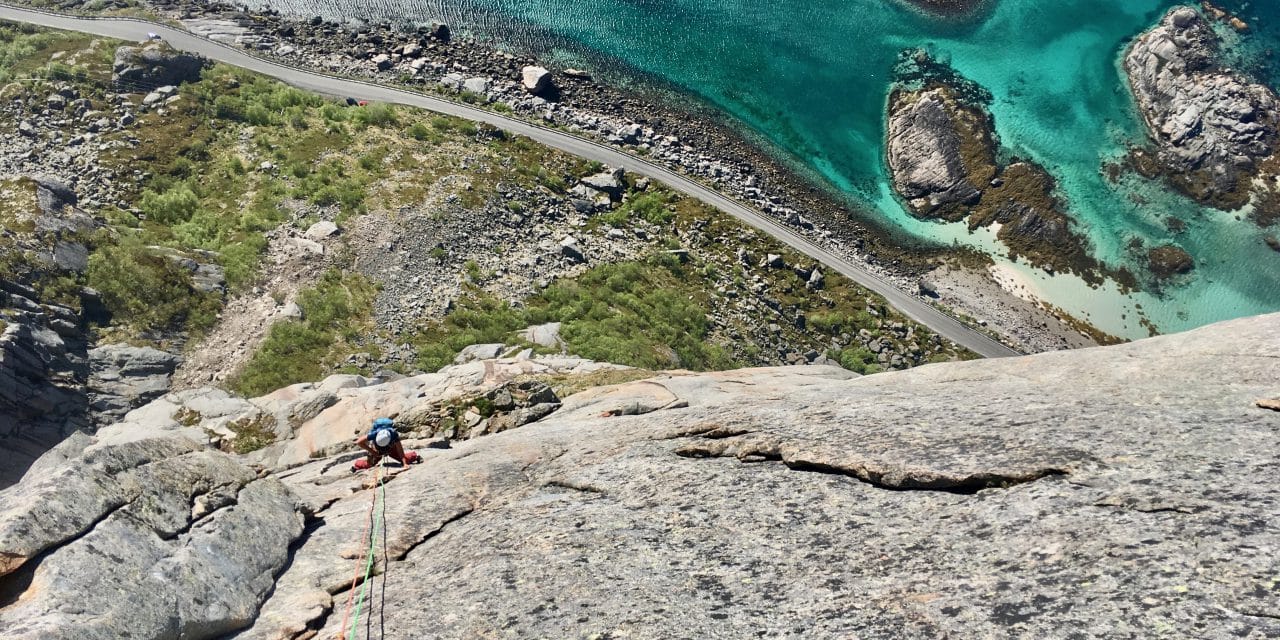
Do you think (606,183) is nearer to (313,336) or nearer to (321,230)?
(321,230)

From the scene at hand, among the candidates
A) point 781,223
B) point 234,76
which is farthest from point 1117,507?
point 234,76

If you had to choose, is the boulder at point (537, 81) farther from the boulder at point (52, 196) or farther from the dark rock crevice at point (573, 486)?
the dark rock crevice at point (573, 486)

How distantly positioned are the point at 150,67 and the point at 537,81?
3638 centimetres

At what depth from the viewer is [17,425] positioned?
32.9 metres

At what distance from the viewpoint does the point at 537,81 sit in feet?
231

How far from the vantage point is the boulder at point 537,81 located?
7050cm

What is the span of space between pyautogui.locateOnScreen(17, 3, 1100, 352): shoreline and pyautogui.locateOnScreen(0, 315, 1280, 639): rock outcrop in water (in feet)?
178

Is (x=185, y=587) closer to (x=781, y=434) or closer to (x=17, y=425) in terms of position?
(x=781, y=434)

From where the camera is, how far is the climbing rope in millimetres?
12727

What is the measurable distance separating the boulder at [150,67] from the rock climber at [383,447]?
2284 inches

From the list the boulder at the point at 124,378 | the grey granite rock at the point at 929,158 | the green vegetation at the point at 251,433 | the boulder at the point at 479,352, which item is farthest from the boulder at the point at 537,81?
the green vegetation at the point at 251,433

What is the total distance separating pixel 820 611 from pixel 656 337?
133ft

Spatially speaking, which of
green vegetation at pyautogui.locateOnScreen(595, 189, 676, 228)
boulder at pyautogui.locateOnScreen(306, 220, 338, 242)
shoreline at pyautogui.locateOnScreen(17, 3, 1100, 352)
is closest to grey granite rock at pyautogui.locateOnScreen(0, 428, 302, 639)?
boulder at pyautogui.locateOnScreen(306, 220, 338, 242)

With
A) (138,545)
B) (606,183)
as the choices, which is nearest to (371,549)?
(138,545)
